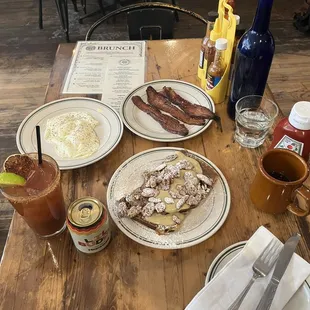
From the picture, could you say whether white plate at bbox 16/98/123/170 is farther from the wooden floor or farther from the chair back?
the wooden floor

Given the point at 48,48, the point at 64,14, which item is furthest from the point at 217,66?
the point at 64,14

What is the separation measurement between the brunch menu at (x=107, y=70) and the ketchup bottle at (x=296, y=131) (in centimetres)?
59

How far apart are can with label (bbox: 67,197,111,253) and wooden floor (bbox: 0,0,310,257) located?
1.61 meters

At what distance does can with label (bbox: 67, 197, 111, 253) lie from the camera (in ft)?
2.50

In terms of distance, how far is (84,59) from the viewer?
4.88ft

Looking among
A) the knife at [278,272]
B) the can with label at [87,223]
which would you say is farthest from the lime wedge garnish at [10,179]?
the knife at [278,272]

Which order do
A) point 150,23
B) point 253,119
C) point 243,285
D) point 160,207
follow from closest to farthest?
point 243,285
point 160,207
point 253,119
point 150,23

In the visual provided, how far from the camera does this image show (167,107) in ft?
4.04

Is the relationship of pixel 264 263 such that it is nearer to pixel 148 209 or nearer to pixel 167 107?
pixel 148 209

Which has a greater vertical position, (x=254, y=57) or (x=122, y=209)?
(x=254, y=57)

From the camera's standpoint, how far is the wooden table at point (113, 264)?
0.77 metres

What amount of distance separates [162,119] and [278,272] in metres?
0.63

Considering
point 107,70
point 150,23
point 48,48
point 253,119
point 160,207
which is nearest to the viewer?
point 160,207

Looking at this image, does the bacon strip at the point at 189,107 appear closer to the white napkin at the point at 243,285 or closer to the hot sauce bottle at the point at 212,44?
the hot sauce bottle at the point at 212,44
